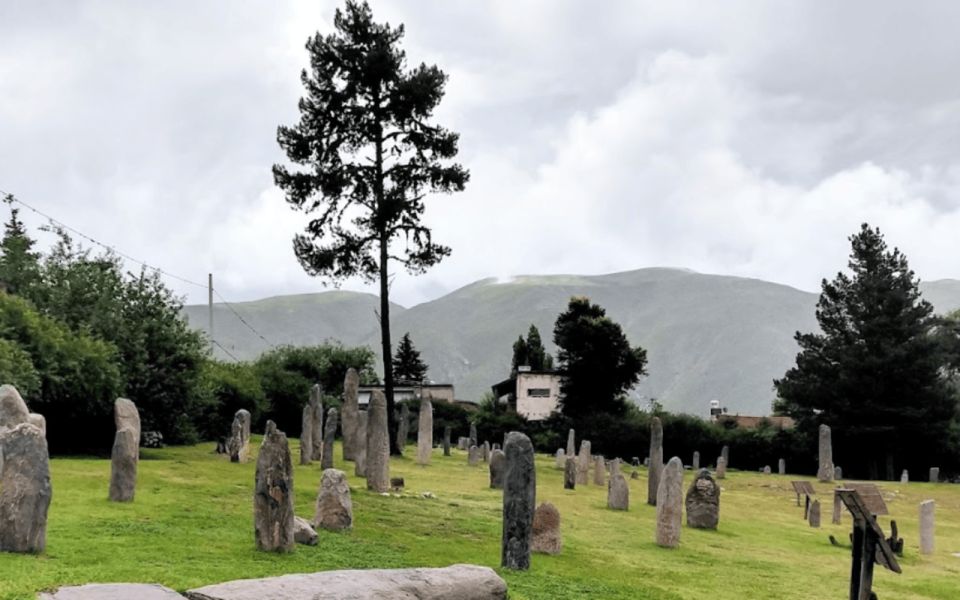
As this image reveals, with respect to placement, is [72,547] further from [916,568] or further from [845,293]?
[845,293]

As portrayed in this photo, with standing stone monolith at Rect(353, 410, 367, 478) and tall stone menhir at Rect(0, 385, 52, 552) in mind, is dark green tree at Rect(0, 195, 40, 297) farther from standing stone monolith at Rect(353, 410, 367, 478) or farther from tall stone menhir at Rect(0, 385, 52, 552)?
tall stone menhir at Rect(0, 385, 52, 552)

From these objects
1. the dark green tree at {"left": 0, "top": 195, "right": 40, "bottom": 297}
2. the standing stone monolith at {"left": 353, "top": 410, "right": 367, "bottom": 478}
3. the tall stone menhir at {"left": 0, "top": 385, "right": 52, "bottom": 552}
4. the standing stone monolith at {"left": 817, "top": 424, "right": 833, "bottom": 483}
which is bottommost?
the standing stone monolith at {"left": 817, "top": 424, "right": 833, "bottom": 483}

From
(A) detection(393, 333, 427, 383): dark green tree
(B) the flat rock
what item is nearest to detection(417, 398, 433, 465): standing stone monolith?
(B) the flat rock

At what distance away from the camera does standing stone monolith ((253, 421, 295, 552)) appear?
523 inches

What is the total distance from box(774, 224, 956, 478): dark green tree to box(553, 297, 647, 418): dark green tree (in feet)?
35.7

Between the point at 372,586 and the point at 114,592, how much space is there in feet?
8.15

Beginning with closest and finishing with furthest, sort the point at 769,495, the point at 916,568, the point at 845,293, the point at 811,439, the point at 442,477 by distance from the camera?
the point at 916,568 → the point at 442,477 → the point at 769,495 → the point at 811,439 → the point at 845,293

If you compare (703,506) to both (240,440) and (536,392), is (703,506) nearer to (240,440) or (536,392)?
(240,440)

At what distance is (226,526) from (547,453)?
47489mm

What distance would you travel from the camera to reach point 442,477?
31.3 meters

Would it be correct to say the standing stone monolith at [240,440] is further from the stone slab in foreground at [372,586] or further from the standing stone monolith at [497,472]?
the stone slab in foreground at [372,586]

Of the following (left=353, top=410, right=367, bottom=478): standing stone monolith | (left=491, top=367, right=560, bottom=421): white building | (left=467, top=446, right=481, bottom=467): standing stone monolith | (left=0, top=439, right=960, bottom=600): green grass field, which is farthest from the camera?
(left=491, top=367, right=560, bottom=421): white building

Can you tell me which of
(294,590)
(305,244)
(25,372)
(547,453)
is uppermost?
(305,244)

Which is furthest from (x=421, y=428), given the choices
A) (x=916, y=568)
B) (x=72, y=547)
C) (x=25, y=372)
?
(x=72, y=547)
